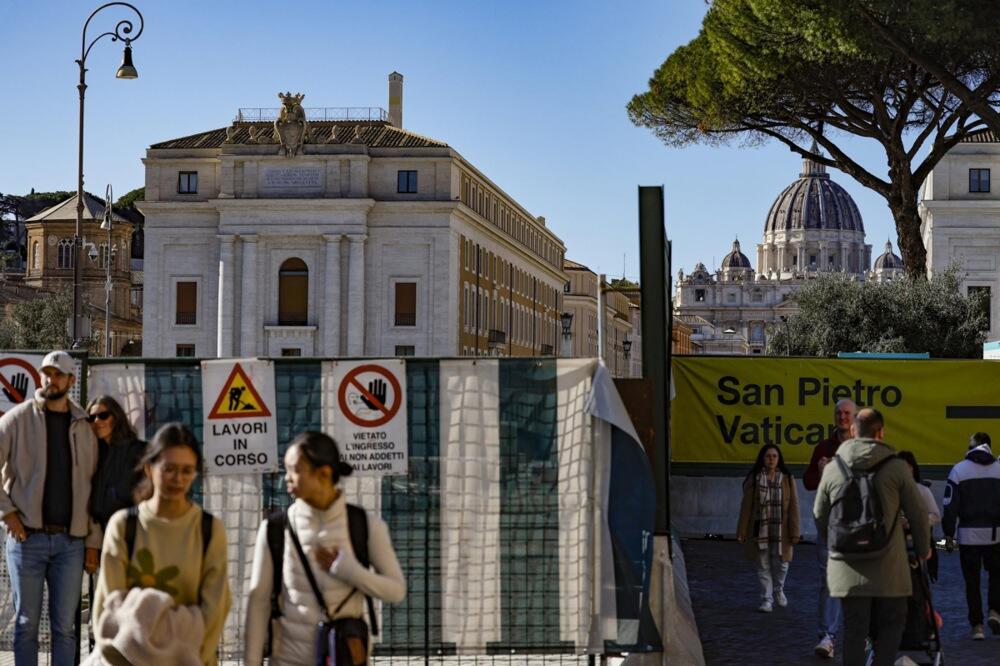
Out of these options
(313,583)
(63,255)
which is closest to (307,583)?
(313,583)

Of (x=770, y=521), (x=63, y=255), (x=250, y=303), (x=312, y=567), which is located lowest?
(x=770, y=521)

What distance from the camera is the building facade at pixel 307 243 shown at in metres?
67.9

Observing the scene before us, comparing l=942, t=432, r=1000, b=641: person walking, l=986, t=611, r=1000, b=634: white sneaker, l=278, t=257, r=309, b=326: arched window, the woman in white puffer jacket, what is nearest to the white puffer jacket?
the woman in white puffer jacket

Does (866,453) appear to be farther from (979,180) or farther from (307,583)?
(979,180)

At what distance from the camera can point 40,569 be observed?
21.8 feet

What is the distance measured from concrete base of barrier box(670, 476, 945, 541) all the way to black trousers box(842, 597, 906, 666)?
33.5 feet

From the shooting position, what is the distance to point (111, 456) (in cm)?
674

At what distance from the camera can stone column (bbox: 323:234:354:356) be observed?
6806 cm

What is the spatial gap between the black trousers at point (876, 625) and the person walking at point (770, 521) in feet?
13.7

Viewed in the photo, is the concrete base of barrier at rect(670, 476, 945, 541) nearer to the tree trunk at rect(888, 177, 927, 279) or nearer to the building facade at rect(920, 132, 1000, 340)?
the tree trunk at rect(888, 177, 927, 279)

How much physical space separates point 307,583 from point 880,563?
3390mm

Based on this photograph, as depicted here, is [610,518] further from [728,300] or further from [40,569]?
[728,300]

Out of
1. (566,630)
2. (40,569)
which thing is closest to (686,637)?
(566,630)

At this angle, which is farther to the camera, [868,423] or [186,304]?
[186,304]
